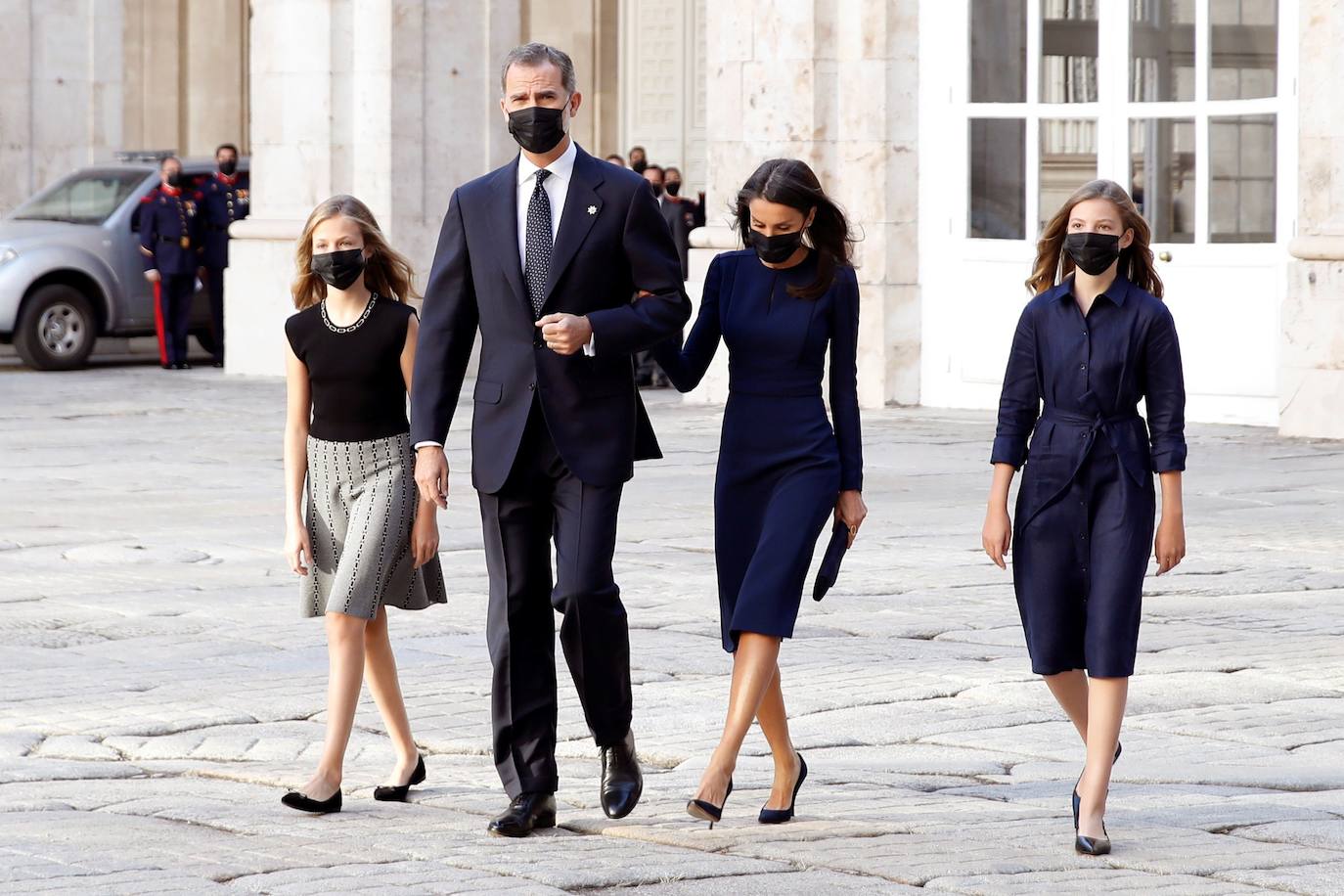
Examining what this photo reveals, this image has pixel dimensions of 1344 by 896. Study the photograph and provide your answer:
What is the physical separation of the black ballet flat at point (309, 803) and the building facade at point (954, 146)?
30.8ft

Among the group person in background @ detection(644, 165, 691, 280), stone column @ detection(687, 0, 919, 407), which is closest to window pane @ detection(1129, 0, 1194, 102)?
stone column @ detection(687, 0, 919, 407)

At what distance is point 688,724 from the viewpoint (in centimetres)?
660

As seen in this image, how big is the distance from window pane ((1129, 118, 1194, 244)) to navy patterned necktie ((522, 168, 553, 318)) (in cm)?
1038

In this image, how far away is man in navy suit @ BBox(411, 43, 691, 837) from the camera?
5.43 meters

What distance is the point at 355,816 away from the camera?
5.59 meters

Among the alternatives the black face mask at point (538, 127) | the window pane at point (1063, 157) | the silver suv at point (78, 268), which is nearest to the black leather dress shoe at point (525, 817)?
the black face mask at point (538, 127)

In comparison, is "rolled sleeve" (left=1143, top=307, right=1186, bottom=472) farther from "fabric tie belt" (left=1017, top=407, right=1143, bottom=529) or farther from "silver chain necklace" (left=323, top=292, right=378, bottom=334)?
"silver chain necklace" (left=323, top=292, right=378, bottom=334)

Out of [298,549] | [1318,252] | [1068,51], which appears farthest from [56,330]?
[298,549]

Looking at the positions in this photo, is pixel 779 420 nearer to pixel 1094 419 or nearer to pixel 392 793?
pixel 1094 419

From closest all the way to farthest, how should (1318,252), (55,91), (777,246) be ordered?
(777,246) < (1318,252) < (55,91)

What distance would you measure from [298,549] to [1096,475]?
5.81ft

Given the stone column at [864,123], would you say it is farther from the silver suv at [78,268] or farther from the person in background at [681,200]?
the silver suv at [78,268]

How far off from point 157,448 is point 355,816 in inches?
359

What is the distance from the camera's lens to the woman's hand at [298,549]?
5785mm
